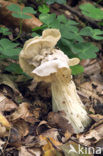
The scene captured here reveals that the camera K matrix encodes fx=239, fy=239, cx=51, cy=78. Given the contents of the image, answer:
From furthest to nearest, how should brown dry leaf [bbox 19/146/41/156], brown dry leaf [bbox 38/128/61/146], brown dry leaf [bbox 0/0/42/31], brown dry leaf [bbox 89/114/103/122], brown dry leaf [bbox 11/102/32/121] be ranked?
brown dry leaf [bbox 0/0/42/31]
brown dry leaf [bbox 89/114/103/122]
brown dry leaf [bbox 11/102/32/121]
brown dry leaf [bbox 38/128/61/146]
brown dry leaf [bbox 19/146/41/156]

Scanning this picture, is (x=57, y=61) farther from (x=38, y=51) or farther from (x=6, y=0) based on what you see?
(x=6, y=0)

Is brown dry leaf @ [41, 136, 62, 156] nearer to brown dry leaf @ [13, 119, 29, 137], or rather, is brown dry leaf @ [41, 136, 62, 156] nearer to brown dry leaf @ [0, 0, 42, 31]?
brown dry leaf @ [13, 119, 29, 137]

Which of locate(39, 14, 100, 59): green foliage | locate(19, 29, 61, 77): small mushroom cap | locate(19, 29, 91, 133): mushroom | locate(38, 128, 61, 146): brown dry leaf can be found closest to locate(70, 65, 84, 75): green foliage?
locate(39, 14, 100, 59): green foliage

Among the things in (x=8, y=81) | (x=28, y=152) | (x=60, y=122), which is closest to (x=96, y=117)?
(x=60, y=122)

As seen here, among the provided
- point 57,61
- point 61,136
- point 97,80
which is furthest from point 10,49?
point 97,80

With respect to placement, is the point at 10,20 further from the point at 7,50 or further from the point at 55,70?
the point at 55,70

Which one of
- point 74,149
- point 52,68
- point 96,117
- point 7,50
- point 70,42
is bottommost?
point 96,117

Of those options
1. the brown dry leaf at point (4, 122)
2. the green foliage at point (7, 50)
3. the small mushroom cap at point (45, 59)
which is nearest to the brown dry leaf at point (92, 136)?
the small mushroom cap at point (45, 59)
